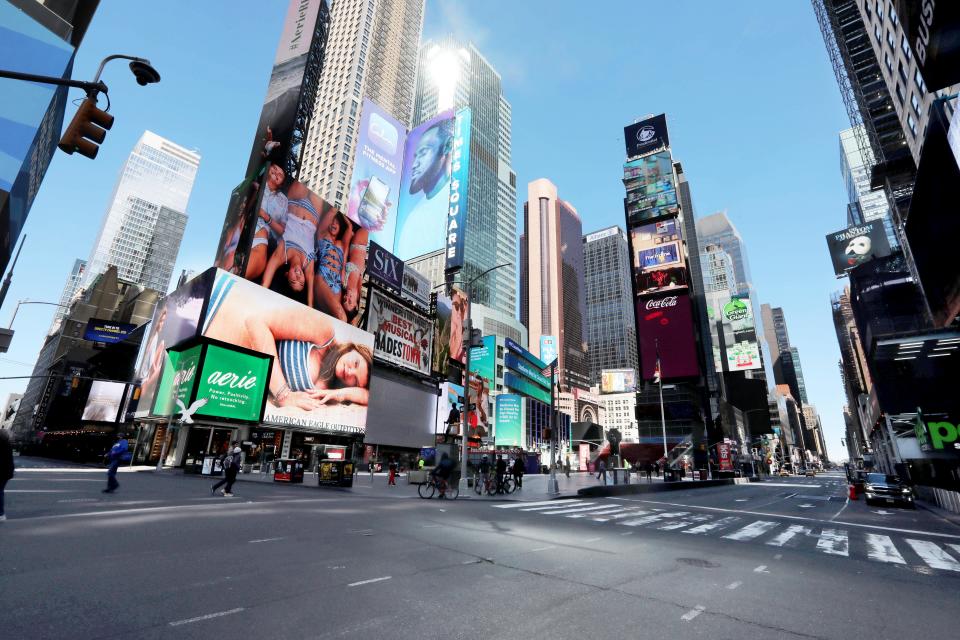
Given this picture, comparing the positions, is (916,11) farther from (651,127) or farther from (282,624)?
(651,127)

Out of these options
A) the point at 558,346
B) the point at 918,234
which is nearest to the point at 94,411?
the point at 918,234

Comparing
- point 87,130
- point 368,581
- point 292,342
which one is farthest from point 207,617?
point 292,342

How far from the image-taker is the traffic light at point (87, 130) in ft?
28.4

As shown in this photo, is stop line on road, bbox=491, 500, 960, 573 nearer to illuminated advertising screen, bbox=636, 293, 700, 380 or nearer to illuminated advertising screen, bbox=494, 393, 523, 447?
illuminated advertising screen, bbox=636, 293, 700, 380

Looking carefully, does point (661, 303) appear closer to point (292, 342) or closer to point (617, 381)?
point (292, 342)

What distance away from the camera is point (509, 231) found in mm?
149000

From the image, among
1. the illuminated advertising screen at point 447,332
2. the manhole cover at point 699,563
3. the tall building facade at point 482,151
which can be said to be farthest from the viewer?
the tall building facade at point 482,151

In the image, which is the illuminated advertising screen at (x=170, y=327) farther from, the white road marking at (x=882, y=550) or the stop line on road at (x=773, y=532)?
the white road marking at (x=882, y=550)

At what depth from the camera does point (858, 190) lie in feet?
356

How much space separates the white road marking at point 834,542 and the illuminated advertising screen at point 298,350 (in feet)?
139

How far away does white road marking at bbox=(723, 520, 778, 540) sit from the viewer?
11.6 m

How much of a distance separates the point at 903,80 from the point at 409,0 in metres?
125

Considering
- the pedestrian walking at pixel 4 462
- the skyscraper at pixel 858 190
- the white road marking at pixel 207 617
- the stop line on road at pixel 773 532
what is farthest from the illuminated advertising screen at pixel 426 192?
the skyscraper at pixel 858 190

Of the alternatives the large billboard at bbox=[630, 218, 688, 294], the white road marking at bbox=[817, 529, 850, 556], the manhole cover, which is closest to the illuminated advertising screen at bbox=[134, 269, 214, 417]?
the manhole cover
